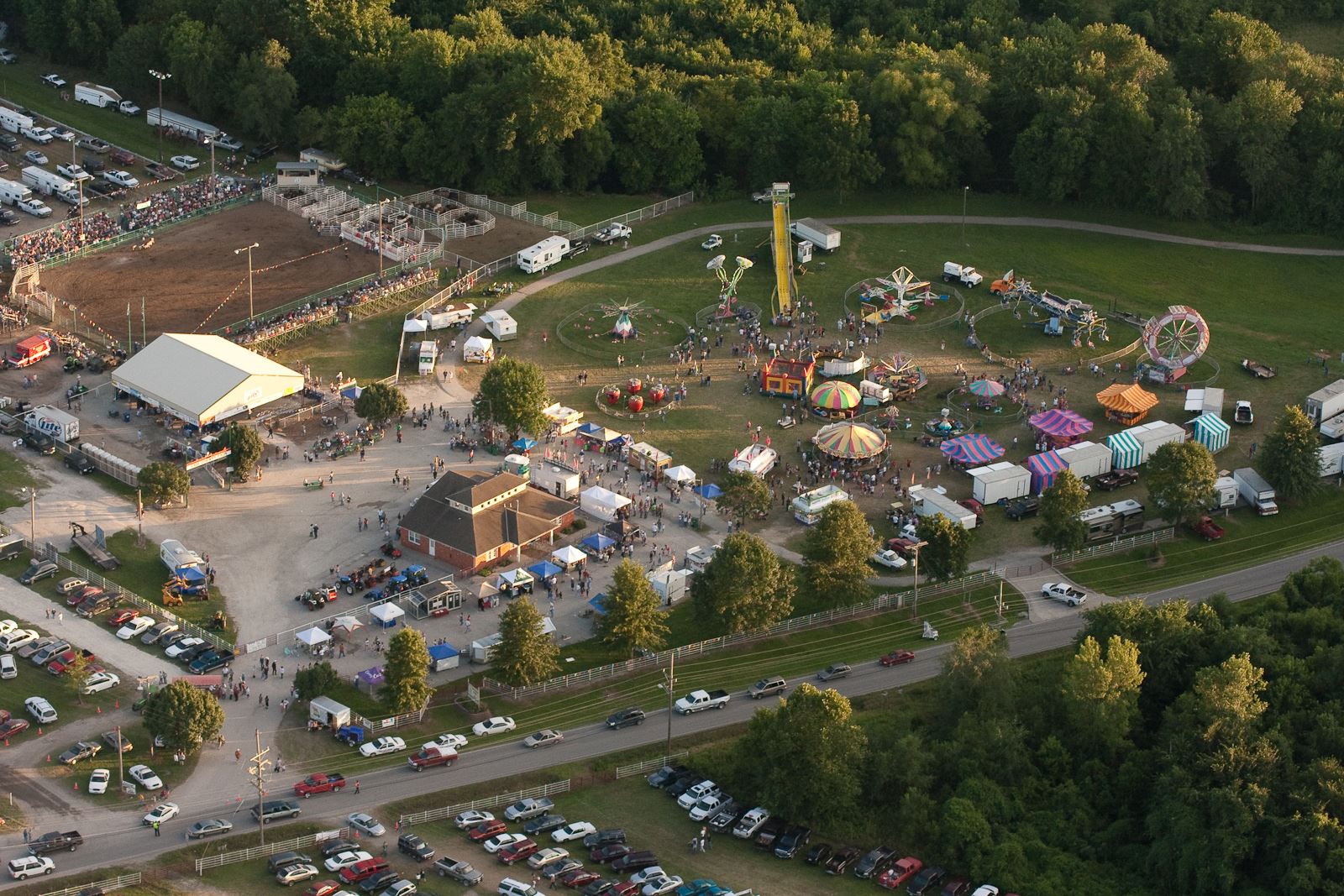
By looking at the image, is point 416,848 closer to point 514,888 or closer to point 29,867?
point 514,888

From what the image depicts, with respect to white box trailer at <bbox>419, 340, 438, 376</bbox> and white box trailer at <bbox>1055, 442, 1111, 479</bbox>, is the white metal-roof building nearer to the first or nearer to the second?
white box trailer at <bbox>419, 340, 438, 376</bbox>

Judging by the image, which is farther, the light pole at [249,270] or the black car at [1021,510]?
the light pole at [249,270]

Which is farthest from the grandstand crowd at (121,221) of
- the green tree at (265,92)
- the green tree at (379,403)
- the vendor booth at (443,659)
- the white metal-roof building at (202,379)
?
the vendor booth at (443,659)

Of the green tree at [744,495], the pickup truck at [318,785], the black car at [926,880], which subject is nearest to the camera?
the black car at [926,880]

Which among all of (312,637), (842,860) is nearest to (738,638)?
(842,860)

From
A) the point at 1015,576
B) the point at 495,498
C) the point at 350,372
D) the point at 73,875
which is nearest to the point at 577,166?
the point at 350,372

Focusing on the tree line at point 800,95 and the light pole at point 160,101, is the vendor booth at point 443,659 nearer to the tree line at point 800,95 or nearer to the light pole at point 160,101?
the tree line at point 800,95

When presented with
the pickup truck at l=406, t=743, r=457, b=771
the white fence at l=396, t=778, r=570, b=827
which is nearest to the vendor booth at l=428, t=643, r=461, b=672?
the pickup truck at l=406, t=743, r=457, b=771
